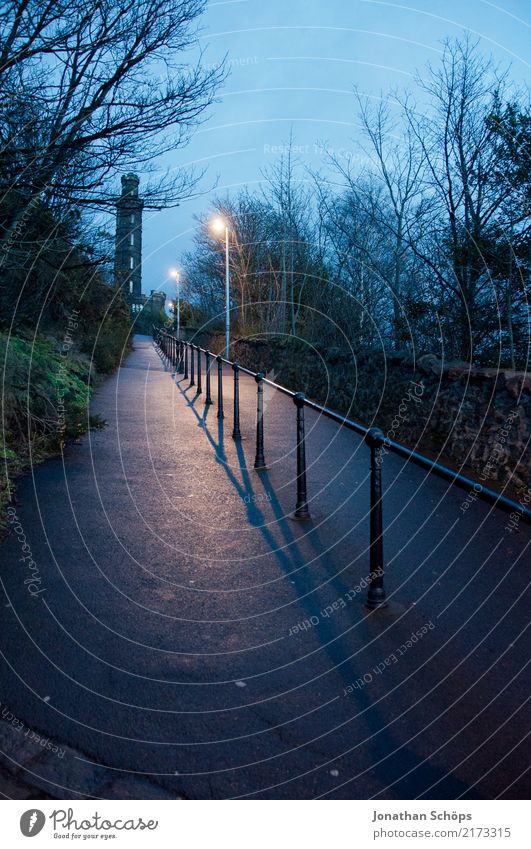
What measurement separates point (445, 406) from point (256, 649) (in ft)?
20.8

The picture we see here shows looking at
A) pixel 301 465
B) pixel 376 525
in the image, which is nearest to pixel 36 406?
pixel 301 465

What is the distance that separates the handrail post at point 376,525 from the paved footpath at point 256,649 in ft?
0.37

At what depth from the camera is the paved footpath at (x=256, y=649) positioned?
98.7 inches

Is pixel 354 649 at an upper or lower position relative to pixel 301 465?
lower

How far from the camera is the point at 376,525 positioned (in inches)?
162

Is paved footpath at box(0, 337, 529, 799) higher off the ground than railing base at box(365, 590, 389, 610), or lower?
lower

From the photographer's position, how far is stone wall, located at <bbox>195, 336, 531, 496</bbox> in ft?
23.5

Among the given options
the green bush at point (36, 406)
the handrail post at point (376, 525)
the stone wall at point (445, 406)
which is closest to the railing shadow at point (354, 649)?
the handrail post at point (376, 525)

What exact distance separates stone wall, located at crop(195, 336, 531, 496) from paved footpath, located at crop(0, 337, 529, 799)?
1.22 m

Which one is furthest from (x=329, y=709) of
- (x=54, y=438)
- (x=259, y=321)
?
(x=259, y=321)

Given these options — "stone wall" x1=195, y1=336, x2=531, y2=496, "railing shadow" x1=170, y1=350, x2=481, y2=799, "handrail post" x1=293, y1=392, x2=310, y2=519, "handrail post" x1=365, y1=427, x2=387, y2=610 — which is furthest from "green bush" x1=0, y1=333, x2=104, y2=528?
"stone wall" x1=195, y1=336, x2=531, y2=496

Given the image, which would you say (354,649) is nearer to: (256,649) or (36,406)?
(256,649)

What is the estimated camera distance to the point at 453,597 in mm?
4219

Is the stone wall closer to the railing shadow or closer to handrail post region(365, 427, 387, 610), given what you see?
the railing shadow
